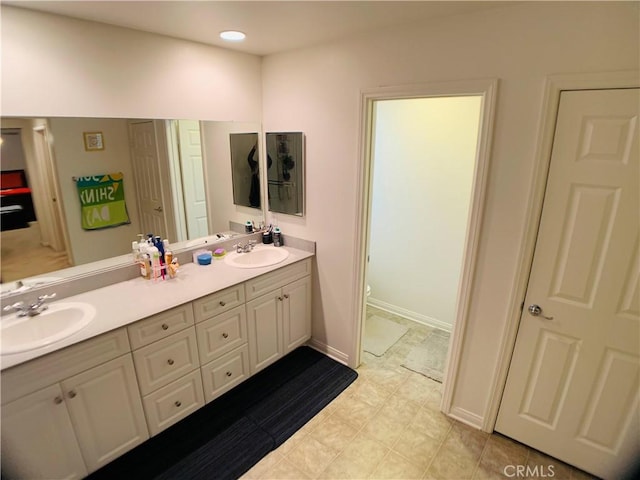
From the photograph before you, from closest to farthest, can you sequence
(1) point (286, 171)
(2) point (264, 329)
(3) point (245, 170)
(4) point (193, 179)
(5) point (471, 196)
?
(5) point (471, 196), (2) point (264, 329), (4) point (193, 179), (1) point (286, 171), (3) point (245, 170)

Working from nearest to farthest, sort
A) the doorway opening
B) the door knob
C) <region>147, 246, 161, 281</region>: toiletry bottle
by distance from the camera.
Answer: the door knob, <region>147, 246, 161, 281</region>: toiletry bottle, the doorway opening

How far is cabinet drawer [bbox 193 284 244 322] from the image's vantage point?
78.3 inches

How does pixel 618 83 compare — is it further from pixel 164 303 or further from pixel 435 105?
pixel 164 303

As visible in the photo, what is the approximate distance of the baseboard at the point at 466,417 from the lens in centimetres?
217

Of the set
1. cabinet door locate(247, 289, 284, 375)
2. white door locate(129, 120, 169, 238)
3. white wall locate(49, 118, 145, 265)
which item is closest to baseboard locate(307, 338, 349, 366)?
cabinet door locate(247, 289, 284, 375)

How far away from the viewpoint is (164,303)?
1.86 metres

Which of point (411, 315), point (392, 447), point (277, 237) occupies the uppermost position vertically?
point (277, 237)

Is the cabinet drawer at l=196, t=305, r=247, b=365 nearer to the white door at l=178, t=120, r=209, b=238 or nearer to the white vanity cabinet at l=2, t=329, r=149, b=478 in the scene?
the white vanity cabinet at l=2, t=329, r=149, b=478

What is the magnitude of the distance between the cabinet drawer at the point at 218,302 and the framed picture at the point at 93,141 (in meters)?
1.10

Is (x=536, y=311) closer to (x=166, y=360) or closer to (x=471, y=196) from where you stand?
(x=471, y=196)

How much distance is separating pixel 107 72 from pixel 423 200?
2.57 metres

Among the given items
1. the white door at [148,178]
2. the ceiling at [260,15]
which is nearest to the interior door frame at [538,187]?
the ceiling at [260,15]

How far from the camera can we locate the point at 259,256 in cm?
273

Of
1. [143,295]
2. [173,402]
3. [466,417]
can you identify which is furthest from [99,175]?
[466,417]
